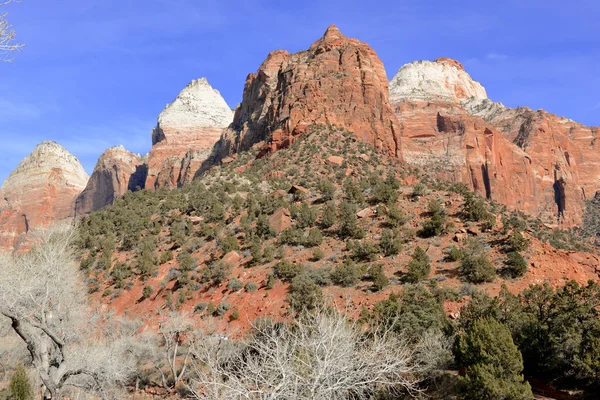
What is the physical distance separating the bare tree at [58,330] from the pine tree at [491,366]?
944cm

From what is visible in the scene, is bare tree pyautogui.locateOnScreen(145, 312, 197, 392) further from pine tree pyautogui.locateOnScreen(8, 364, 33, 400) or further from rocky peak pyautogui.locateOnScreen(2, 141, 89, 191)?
rocky peak pyautogui.locateOnScreen(2, 141, 89, 191)

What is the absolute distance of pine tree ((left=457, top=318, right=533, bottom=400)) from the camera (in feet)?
36.2

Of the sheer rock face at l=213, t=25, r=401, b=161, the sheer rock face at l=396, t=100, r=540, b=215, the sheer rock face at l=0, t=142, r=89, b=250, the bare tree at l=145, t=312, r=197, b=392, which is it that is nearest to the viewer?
the bare tree at l=145, t=312, r=197, b=392

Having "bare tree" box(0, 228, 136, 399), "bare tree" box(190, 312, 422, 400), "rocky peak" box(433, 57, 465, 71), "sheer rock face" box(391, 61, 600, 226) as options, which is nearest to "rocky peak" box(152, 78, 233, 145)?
"sheer rock face" box(391, 61, 600, 226)

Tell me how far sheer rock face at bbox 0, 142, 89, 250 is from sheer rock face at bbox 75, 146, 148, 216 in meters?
4.12

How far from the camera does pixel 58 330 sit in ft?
56.9

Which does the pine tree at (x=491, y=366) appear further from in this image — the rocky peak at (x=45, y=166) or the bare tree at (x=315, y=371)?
the rocky peak at (x=45, y=166)

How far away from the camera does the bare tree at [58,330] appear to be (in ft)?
36.0

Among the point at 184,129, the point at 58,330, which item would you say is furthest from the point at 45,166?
the point at 58,330

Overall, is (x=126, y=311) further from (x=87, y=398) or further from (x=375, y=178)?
(x=375, y=178)

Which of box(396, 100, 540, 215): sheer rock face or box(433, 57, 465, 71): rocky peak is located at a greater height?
box(433, 57, 465, 71): rocky peak

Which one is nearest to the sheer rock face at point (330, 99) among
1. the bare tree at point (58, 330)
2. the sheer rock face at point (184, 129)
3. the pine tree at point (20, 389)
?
the sheer rock face at point (184, 129)

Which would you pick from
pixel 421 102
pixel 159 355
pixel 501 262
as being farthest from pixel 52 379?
pixel 421 102

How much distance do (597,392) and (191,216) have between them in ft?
98.2
